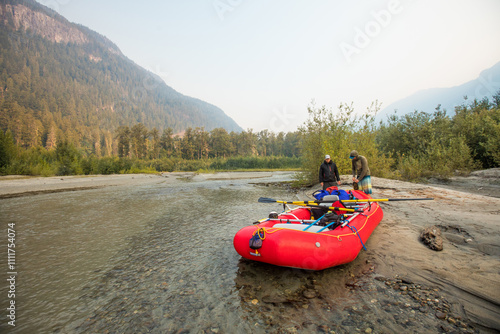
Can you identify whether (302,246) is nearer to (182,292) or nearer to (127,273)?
(182,292)

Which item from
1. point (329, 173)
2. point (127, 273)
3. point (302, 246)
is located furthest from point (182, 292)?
point (329, 173)

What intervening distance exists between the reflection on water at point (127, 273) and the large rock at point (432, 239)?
15.7ft

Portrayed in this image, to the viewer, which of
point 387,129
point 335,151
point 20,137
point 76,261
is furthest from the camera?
point 20,137

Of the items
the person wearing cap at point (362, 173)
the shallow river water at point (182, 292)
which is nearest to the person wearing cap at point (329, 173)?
the person wearing cap at point (362, 173)

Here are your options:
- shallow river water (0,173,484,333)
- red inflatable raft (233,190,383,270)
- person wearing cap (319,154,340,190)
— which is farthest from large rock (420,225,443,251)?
person wearing cap (319,154,340,190)

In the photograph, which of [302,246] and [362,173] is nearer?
[302,246]

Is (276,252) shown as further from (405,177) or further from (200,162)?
(200,162)

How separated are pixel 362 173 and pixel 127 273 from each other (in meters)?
8.86

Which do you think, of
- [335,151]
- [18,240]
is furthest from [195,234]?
[335,151]

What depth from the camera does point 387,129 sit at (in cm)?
2638

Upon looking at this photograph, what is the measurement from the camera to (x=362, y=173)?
9.04 metres

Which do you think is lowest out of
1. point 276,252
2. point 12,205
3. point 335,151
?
point 12,205

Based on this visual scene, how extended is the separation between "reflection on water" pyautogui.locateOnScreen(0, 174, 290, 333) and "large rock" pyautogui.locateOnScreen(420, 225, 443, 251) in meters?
4.79

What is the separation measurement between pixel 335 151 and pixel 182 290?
558 inches
